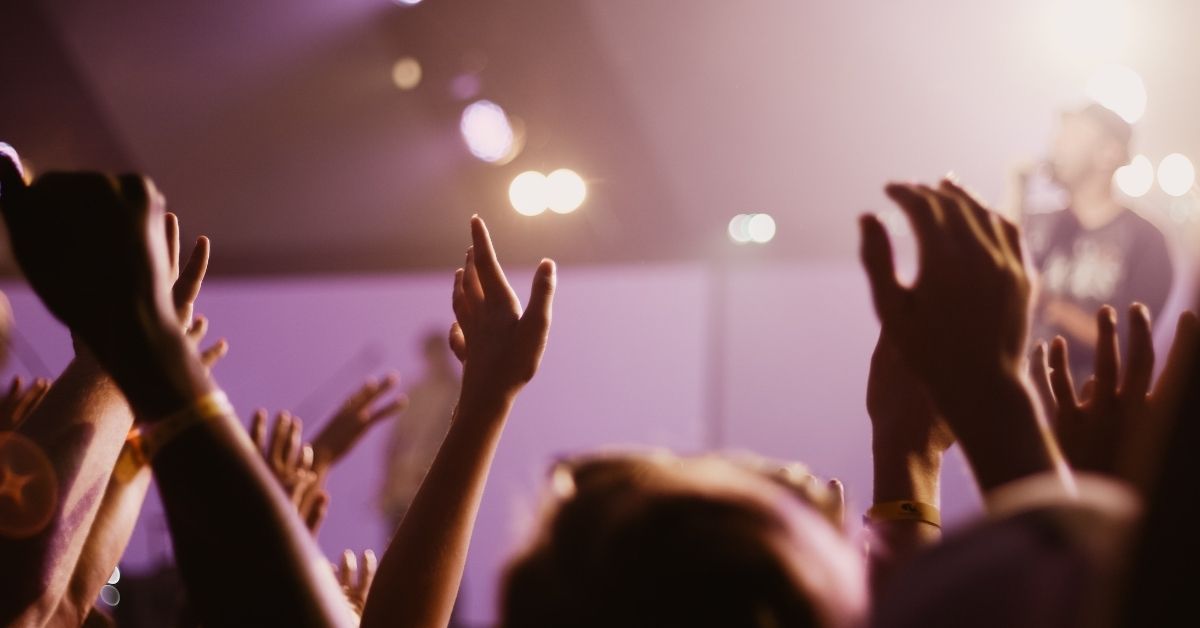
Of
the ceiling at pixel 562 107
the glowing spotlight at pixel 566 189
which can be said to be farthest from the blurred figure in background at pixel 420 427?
the glowing spotlight at pixel 566 189

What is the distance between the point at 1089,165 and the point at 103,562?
284 centimetres

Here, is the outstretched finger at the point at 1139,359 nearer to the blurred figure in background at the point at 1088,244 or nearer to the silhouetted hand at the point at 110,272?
the silhouetted hand at the point at 110,272

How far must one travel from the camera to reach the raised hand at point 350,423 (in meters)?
1.42

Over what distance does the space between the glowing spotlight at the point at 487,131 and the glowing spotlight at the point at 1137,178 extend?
A: 2.43 m

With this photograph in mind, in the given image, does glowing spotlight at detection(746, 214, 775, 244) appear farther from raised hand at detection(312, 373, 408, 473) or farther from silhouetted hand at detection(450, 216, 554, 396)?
silhouetted hand at detection(450, 216, 554, 396)

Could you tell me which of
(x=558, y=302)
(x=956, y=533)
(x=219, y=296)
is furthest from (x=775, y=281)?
(x=956, y=533)

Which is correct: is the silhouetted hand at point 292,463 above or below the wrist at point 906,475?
below

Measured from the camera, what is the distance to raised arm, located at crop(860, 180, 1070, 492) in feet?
1.85

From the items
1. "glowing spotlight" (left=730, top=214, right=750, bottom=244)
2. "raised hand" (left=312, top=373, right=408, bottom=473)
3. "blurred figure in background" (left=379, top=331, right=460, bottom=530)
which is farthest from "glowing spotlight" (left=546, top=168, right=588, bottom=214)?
A: "raised hand" (left=312, top=373, right=408, bottom=473)

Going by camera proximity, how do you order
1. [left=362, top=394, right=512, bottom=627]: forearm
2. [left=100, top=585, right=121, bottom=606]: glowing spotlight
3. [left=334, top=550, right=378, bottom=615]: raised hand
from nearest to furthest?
1. [left=362, top=394, right=512, bottom=627]: forearm
2. [left=334, top=550, right=378, bottom=615]: raised hand
3. [left=100, top=585, right=121, bottom=606]: glowing spotlight

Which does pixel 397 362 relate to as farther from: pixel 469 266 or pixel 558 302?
pixel 469 266

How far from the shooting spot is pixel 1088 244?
2914mm

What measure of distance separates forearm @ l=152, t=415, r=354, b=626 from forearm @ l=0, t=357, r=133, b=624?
0.30 meters

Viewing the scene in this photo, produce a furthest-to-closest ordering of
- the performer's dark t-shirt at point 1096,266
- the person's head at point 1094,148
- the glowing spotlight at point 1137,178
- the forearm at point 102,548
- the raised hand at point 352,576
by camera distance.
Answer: the glowing spotlight at point 1137,178 → the person's head at point 1094,148 → the performer's dark t-shirt at point 1096,266 → the raised hand at point 352,576 → the forearm at point 102,548
